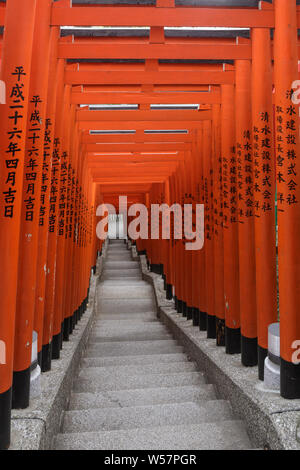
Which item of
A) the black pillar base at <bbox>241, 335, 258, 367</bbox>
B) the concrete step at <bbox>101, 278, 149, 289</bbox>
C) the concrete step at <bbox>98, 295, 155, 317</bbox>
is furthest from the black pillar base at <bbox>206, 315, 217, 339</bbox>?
the concrete step at <bbox>101, 278, 149, 289</bbox>

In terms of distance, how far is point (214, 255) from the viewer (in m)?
5.23

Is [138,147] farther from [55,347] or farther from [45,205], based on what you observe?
[55,347]

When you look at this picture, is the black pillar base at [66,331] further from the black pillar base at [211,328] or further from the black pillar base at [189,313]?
the black pillar base at [189,313]

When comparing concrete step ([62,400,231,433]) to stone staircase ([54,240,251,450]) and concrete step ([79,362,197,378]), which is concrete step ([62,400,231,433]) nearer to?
stone staircase ([54,240,251,450])

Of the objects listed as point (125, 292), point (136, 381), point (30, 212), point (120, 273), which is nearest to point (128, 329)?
point (136, 381)

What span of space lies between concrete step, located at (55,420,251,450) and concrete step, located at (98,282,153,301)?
8626 mm

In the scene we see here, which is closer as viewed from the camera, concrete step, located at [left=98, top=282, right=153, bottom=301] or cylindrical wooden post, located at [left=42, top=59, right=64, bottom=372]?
cylindrical wooden post, located at [left=42, top=59, right=64, bottom=372]

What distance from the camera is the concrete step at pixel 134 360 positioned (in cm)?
529

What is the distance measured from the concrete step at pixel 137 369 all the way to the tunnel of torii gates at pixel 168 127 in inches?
24.5

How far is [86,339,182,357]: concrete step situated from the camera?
6.14 metres

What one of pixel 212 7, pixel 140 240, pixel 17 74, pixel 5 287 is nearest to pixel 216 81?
pixel 212 7

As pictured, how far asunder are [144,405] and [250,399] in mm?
1049

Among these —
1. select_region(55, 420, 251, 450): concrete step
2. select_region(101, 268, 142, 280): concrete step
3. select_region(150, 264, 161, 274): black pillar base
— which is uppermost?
select_region(150, 264, 161, 274): black pillar base

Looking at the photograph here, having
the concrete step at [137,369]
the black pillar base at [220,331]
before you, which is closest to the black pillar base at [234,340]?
the black pillar base at [220,331]
